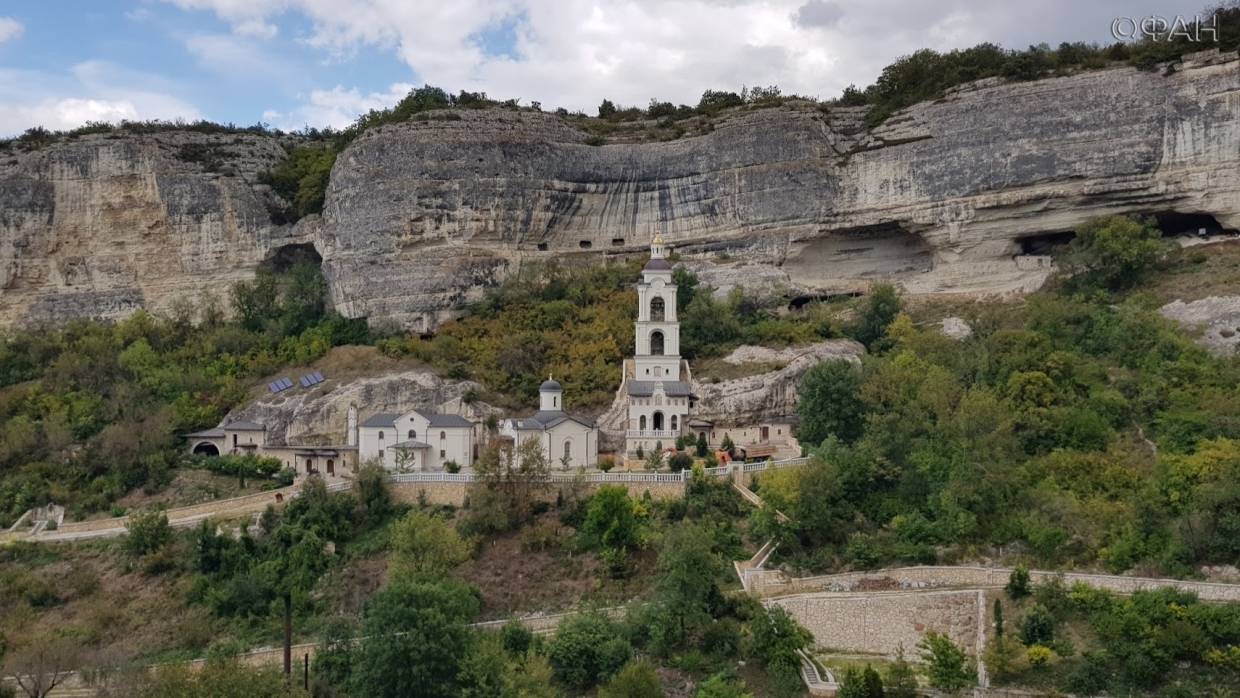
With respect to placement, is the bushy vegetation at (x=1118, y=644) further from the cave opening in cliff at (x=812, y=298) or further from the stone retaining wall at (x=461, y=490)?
the cave opening in cliff at (x=812, y=298)

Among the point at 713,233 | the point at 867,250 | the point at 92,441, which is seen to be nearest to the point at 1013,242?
the point at 867,250

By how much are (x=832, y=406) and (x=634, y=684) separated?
12772mm

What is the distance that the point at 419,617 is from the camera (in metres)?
28.3

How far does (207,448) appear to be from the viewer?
42.8 m

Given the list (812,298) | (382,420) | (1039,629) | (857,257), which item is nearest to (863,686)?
(1039,629)

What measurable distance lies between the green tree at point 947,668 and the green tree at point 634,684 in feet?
18.0

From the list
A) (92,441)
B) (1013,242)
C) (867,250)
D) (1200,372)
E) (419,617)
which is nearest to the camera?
(419,617)

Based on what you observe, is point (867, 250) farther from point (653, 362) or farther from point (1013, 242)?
point (653, 362)

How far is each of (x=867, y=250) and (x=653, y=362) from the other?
12.3 meters

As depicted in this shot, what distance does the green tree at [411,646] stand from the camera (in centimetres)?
2794

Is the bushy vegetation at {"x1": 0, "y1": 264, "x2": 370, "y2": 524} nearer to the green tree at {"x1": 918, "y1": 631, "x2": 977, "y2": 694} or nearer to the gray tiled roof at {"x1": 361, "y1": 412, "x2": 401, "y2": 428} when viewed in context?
the gray tiled roof at {"x1": 361, "y1": 412, "x2": 401, "y2": 428}

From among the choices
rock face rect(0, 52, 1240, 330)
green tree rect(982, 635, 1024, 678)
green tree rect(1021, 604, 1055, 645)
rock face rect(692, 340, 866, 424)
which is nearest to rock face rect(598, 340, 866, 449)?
rock face rect(692, 340, 866, 424)

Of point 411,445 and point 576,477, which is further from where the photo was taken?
point 411,445

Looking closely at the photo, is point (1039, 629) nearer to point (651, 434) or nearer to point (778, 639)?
point (778, 639)
